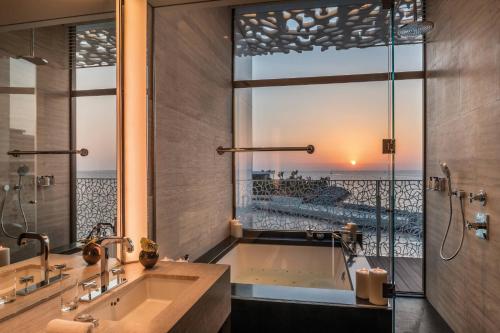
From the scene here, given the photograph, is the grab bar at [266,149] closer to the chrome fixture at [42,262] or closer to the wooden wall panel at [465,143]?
the wooden wall panel at [465,143]

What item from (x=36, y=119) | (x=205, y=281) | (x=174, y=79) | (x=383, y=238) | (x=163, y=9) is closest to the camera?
(x=36, y=119)

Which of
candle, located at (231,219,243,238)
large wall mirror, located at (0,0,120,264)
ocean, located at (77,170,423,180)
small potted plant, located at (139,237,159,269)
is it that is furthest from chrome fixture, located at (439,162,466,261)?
large wall mirror, located at (0,0,120,264)

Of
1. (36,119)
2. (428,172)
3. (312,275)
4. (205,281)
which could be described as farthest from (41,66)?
(428,172)

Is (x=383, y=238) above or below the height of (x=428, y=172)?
below

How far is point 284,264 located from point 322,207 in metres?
0.70

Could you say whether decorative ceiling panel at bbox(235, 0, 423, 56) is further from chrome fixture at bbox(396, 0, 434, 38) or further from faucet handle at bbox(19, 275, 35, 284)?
faucet handle at bbox(19, 275, 35, 284)

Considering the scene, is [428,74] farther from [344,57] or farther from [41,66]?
[41,66]

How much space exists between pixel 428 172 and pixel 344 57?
57.1 inches

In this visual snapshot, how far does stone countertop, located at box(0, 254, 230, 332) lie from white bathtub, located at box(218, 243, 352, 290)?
135 cm

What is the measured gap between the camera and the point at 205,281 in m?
1.43

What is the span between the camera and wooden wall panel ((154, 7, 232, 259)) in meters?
2.15

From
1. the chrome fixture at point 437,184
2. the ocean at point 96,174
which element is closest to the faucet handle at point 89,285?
the ocean at point 96,174

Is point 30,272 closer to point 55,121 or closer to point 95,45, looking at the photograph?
point 55,121

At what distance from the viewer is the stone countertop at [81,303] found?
99 cm
